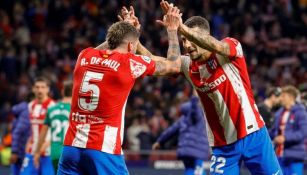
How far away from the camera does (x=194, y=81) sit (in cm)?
826

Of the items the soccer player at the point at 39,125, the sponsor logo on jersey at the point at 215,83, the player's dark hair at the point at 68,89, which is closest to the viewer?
the sponsor logo on jersey at the point at 215,83

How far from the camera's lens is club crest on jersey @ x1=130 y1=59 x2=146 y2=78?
770 cm

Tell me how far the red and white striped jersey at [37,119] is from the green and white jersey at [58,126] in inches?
44.1

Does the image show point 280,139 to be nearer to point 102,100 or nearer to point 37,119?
point 37,119

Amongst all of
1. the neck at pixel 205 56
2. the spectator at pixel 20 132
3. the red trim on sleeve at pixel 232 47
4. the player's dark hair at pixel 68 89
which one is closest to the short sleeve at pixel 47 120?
the player's dark hair at pixel 68 89

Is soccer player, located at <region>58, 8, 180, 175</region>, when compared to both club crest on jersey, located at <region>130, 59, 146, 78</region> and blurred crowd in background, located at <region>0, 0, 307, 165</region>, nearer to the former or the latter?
club crest on jersey, located at <region>130, 59, 146, 78</region>

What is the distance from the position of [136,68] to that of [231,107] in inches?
41.3

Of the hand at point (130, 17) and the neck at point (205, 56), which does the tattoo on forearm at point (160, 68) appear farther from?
the hand at point (130, 17)

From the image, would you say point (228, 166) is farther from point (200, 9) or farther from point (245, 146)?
point (200, 9)

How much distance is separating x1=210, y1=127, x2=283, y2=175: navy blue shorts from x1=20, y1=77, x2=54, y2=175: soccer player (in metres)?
5.19

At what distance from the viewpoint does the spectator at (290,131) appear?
13062 millimetres

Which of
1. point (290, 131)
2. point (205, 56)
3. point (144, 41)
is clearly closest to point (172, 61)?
point (205, 56)

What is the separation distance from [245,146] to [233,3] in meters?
17.2

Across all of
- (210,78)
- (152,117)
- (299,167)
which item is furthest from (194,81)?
(152,117)
